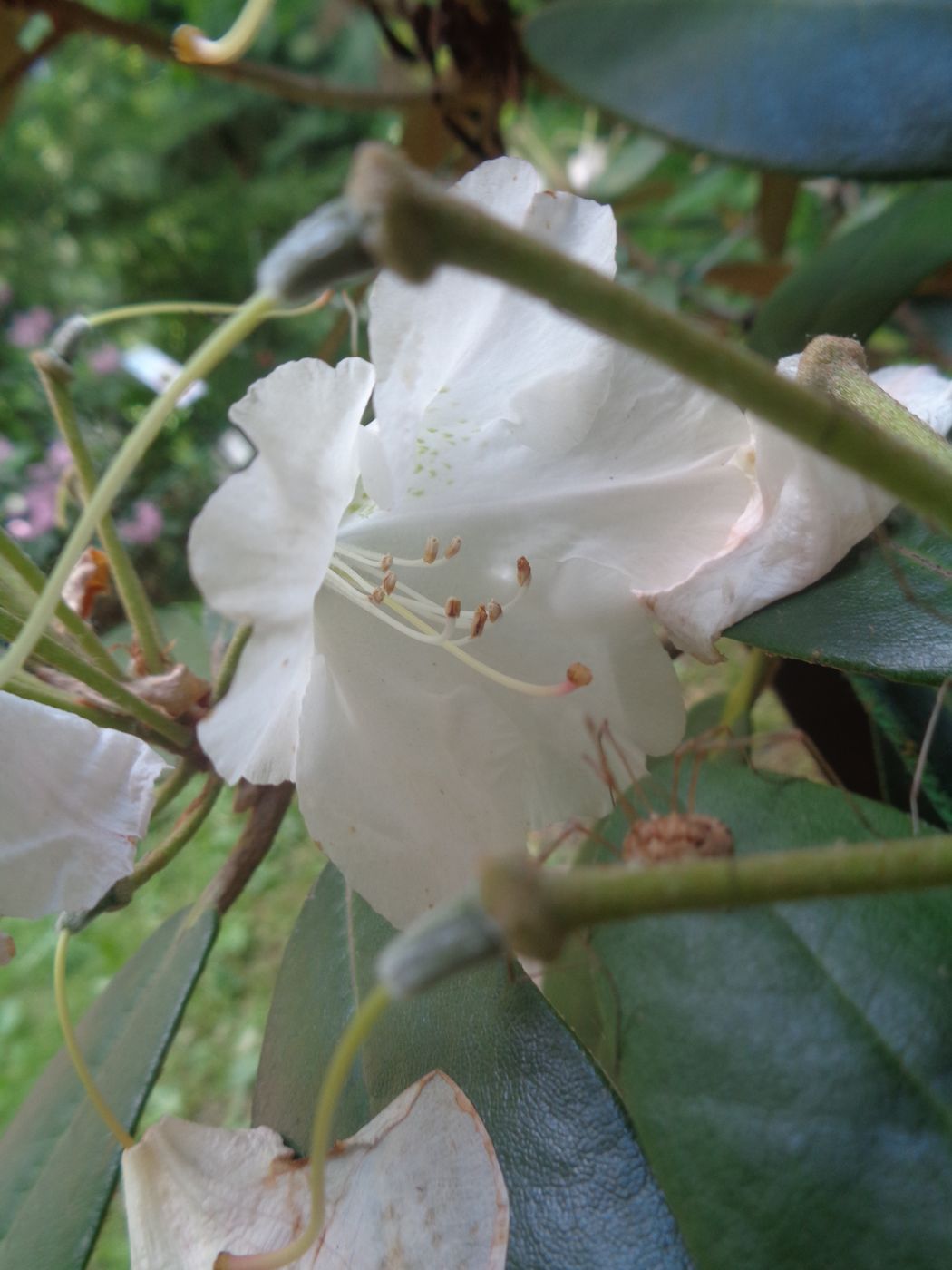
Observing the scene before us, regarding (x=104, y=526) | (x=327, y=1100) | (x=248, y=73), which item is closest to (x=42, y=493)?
(x=248, y=73)

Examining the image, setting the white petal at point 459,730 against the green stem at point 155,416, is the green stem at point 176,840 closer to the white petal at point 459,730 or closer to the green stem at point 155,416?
the white petal at point 459,730

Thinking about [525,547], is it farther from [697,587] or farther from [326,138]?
[326,138]

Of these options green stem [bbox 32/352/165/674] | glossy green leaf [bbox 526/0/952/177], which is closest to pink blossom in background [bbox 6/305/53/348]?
glossy green leaf [bbox 526/0/952/177]

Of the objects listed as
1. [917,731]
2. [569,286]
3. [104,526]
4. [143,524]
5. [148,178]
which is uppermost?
[569,286]

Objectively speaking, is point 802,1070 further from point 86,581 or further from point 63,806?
point 86,581

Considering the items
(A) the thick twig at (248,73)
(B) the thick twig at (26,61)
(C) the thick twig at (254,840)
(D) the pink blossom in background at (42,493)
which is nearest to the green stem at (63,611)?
(C) the thick twig at (254,840)
